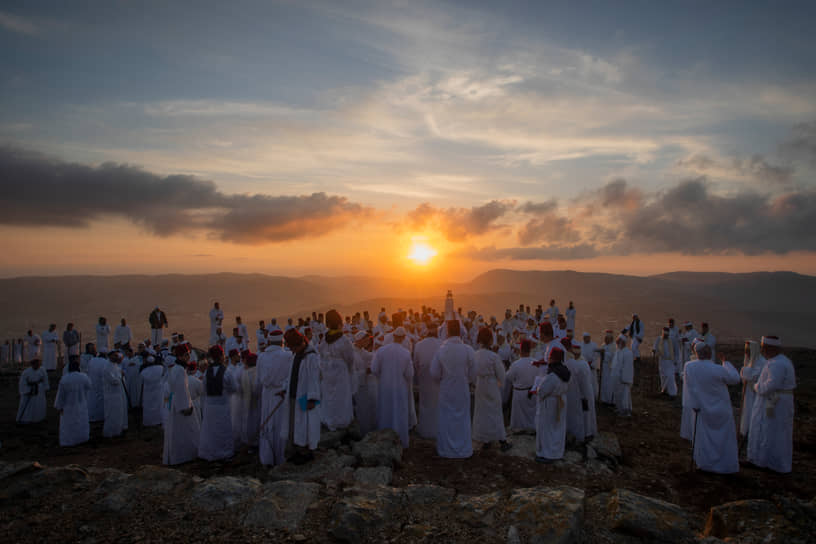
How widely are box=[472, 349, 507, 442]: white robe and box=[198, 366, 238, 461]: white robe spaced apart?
470 cm

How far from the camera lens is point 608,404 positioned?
1334cm

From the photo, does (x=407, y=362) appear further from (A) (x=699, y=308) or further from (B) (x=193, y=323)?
(A) (x=699, y=308)

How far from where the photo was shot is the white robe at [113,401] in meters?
10.7

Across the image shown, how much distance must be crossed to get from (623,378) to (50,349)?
79.5 feet

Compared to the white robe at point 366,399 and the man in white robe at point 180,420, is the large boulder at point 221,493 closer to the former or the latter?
the man in white robe at point 180,420

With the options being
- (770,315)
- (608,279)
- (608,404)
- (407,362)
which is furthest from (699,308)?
(407,362)

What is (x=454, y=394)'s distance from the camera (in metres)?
8.07

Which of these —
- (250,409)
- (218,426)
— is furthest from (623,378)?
(218,426)

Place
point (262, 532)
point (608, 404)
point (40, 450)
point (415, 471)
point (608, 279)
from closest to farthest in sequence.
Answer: point (262, 532) < point (415, 471) < point (40, 450) < point (608, 404) < point (608, 279)

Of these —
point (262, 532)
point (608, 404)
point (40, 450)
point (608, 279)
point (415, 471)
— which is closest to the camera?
point (262, 532)

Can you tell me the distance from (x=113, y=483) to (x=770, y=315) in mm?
102200

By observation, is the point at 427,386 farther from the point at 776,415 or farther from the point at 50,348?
the point at 50,348

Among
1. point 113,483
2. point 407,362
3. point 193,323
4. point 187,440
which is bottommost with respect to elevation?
point 193,323

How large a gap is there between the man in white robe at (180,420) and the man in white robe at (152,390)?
12.1 feet
